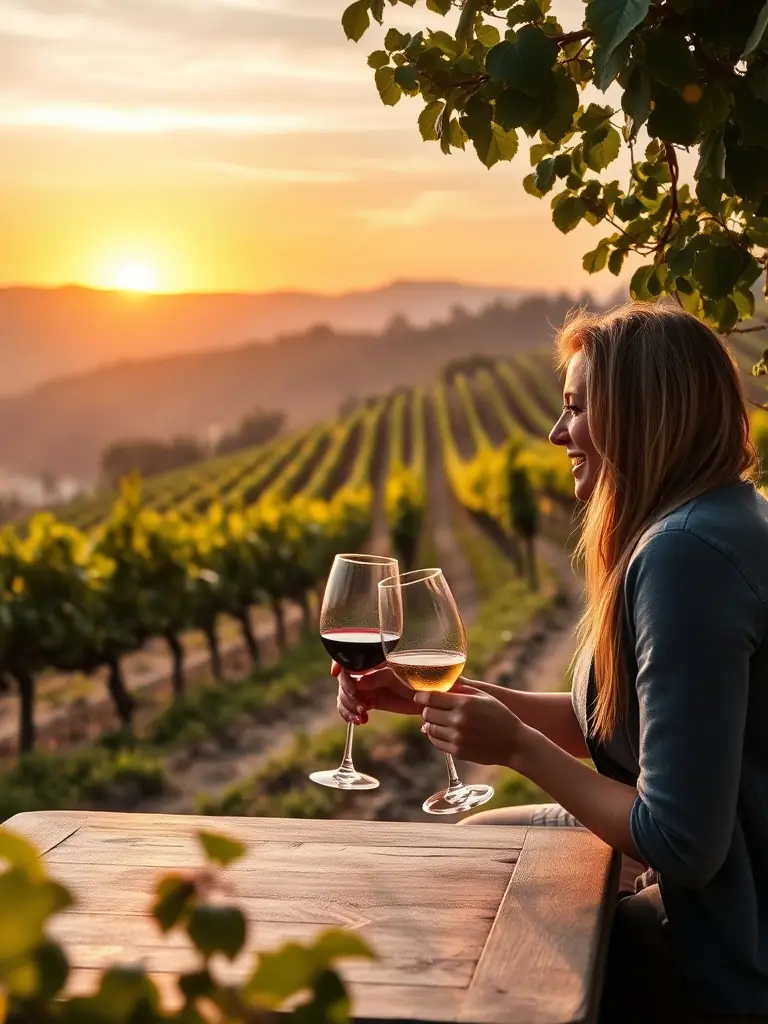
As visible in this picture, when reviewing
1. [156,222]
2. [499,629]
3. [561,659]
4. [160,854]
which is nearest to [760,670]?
[160,854]

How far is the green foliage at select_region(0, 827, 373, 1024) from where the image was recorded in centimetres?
57

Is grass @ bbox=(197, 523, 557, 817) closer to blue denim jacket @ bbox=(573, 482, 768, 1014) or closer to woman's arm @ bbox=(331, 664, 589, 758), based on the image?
woman's arm @ bbox=(331, 664, 589, 758)

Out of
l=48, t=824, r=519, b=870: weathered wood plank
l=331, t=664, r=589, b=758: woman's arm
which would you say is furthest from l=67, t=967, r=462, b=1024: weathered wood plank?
l=331, t=664, r=589, b=758: woman's arm

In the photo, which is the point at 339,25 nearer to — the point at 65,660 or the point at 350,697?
the point at 350,697

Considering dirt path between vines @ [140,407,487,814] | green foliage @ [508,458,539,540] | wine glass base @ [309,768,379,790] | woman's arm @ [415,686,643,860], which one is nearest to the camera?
woman's arm @ [415,686,643,860]

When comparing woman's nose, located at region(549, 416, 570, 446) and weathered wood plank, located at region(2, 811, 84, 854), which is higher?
woman's nose, located at region(549, 416, 570, 446)

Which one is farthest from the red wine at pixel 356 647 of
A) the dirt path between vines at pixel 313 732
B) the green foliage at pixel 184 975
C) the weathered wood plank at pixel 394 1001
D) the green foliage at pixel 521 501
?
the green foliage at pixel 521 501

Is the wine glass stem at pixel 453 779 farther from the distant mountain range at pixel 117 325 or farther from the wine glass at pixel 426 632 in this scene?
the distant mountain range at pixel 117 325

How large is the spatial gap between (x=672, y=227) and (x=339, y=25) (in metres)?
0.82

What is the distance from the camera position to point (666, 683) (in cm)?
155

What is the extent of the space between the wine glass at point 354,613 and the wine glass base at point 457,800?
0.43 feet

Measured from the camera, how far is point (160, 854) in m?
1.71

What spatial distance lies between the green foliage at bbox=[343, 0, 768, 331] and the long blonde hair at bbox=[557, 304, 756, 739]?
0.40 feet

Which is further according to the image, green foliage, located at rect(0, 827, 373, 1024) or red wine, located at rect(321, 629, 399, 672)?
red wine, located at rect(321, 629, 399, 672)
